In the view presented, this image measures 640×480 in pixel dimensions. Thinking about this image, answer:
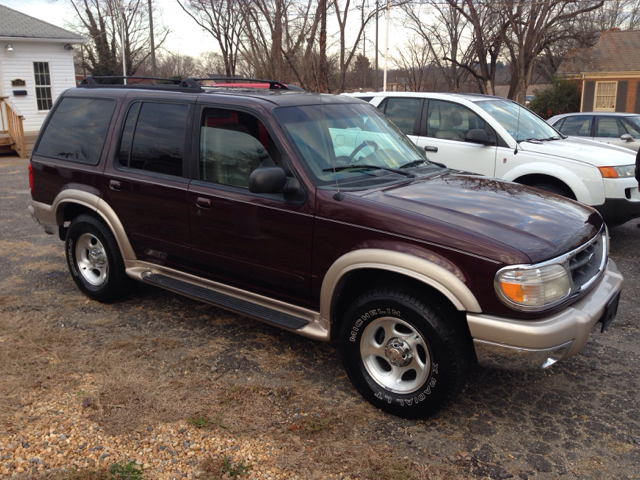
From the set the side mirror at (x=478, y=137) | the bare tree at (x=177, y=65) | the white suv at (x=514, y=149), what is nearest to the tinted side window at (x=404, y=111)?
the white suv at (x=514, y=149)

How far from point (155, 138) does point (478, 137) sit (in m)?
4.06

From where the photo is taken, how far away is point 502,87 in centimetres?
6219

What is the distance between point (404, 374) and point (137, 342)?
216 centimetres

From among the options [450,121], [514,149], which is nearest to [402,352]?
[514,149]

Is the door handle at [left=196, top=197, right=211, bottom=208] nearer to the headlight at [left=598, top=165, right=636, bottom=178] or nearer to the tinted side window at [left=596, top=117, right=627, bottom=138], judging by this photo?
the headlight at [left=598, top=165, right=636, bottom=178]

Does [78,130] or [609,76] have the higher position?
[609,76]

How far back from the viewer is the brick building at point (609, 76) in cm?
3077

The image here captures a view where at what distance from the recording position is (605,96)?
103ft

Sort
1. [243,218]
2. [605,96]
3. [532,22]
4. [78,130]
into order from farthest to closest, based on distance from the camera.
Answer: [605,96]
[532,22]
[78,130]
[243,218]

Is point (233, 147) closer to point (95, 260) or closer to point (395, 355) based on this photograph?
point (395, 355)

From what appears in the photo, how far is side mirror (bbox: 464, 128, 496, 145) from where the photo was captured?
279 inches

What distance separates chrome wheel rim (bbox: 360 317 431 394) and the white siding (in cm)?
2194

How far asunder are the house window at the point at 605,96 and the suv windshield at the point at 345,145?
1213 inches

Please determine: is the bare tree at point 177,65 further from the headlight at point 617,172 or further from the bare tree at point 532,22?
the headlight at point 617,172
